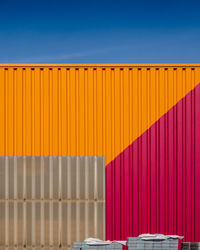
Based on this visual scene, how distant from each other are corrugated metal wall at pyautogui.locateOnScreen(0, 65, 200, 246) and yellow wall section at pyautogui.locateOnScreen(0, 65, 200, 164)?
0.03m

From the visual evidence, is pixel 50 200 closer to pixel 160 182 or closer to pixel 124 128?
pixel 124 128

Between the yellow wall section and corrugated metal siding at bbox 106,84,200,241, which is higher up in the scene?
the yellow wall section

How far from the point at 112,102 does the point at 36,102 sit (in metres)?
2.08

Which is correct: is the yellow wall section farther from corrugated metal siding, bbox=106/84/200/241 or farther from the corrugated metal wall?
corrugated metal siding, bbox=106/84/200/241

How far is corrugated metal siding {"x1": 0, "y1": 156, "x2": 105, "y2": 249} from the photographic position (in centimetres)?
596

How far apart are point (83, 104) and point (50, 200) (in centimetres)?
271

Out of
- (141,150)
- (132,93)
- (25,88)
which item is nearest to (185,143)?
(141,150)

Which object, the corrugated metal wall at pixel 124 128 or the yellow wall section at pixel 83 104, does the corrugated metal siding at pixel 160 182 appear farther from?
the yellow wall section at pixel 83 104

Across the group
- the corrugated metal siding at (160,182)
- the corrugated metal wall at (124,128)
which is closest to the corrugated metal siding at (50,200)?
the corrugated metal wall at (124,128)

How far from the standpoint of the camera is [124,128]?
611 cm

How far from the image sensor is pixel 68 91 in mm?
6168

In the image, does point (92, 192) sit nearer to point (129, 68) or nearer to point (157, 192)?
point (157, 192)

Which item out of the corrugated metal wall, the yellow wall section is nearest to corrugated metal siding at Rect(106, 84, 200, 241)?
the corrugated metal wall

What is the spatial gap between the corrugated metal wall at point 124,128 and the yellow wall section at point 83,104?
3cm
